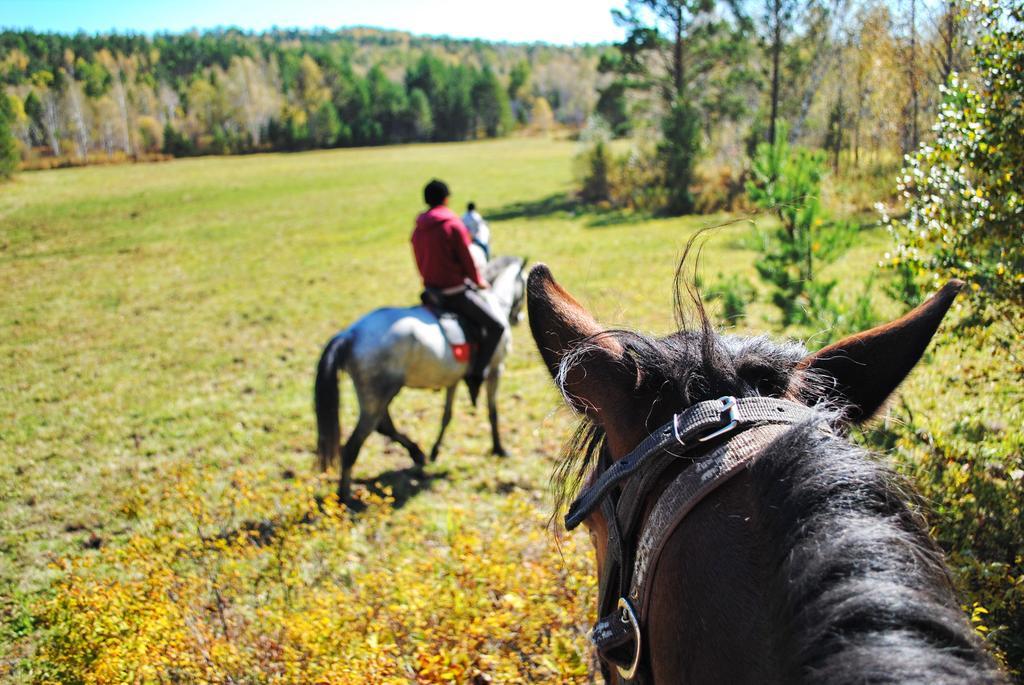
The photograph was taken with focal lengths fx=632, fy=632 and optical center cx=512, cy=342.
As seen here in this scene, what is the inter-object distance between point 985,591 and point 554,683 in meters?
1.93

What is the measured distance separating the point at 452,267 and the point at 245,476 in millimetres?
2726

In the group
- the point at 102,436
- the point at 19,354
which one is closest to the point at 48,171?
the point at 19,354

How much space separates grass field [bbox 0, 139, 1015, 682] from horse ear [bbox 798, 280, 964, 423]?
28.6 inches

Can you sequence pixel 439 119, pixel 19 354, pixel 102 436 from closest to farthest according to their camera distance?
pixel 102 436 → pixel 19 354 → pixel 439 119

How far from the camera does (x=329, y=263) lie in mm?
16938

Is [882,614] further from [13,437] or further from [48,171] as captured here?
[48,171]

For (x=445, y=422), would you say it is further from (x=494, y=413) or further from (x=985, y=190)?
(x=985, y=190)

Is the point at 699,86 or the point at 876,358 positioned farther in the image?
the point at 699,86

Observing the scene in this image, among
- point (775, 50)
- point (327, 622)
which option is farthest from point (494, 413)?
point (775, 50)

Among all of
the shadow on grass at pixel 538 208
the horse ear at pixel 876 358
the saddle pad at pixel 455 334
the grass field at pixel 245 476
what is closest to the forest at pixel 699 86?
the grass field at pixel 245 476

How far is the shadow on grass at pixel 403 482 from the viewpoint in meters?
6.14

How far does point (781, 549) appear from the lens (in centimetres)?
104

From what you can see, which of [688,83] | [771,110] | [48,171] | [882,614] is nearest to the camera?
[882,614]

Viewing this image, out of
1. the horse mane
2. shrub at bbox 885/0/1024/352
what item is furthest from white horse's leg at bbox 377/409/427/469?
the horse mane
